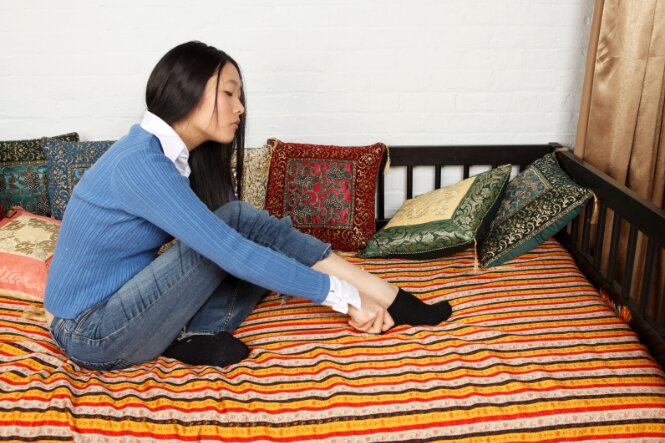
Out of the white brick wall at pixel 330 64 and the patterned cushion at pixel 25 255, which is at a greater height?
the white brick wall at pixel 330 64

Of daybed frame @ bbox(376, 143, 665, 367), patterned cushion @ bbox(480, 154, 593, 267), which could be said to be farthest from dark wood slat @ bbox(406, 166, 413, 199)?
patterned cushion @ bbox(480, 154, 593, 267)

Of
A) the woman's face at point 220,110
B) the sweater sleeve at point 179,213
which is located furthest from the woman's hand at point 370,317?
the woman's face at point 220,110

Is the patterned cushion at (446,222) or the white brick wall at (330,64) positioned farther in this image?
the white brick wall at (330,64)

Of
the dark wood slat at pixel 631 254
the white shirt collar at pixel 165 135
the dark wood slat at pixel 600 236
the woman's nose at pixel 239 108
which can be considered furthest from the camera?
the dark wood slat at pixel 600 236

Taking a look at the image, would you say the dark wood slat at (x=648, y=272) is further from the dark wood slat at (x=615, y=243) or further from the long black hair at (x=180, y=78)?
the long black hair at (x=180, y=78)

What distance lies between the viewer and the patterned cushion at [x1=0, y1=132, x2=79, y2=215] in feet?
6.85

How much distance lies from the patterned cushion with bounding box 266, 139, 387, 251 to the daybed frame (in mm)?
195

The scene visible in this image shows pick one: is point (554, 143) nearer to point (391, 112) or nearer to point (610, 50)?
point (610, 50)

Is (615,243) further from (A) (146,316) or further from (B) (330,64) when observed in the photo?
(A) (146,316)

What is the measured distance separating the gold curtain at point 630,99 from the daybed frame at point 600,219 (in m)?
0.08

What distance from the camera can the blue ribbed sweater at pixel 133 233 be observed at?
123cm

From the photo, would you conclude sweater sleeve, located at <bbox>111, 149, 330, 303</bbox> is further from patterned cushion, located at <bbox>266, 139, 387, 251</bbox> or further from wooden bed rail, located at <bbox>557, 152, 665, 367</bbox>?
wooden bed rail, located at <bbox>557, 152, 665, 367</bbox>

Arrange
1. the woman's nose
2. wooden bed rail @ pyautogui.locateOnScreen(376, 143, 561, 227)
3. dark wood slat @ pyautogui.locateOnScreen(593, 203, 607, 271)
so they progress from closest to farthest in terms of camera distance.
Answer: the woman's nose → dark wood slat @ pyautogui.locateOnScreen(593, 203, 607, 271) → wooden bed rail @ pyautogui.locateOnScreen(376, 143, 561, 227)

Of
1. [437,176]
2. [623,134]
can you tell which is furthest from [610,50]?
[437,176]
